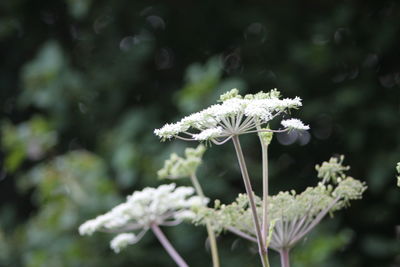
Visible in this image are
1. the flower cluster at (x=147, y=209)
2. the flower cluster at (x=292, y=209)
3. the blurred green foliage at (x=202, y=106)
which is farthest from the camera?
the blurred green foliage at (x=202, y=106)

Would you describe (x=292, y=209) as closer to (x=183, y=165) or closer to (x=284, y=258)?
(x=284, y=258)

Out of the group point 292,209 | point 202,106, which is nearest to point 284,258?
point 292,209

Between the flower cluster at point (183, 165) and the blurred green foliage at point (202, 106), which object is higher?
the blurred green foliage at point (202, 106)

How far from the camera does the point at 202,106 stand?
2691mm

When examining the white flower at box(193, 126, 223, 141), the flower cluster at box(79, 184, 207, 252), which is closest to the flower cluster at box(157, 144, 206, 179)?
the flower cluster at box(79, 184, 207, 252)

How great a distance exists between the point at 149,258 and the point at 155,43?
127 centimetres

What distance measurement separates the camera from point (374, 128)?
296 cm

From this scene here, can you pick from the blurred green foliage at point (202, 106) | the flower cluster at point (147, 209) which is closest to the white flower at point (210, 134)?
the flower cluster at point (147, 209)

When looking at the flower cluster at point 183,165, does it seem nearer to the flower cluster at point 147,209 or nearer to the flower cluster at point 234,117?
the flower cluster at point 147,209

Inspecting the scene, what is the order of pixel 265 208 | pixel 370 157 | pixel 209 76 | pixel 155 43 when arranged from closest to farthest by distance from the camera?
pixel 265 208 < pixel 209 76 < pixel 370 157 < pixel 155 43

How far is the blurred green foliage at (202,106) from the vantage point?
2.88 metres

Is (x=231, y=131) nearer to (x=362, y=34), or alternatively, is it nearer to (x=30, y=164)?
(x=362, y=34)

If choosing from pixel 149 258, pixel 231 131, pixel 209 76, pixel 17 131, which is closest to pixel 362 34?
pixel 209 76

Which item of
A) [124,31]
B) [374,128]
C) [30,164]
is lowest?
[374,128]
